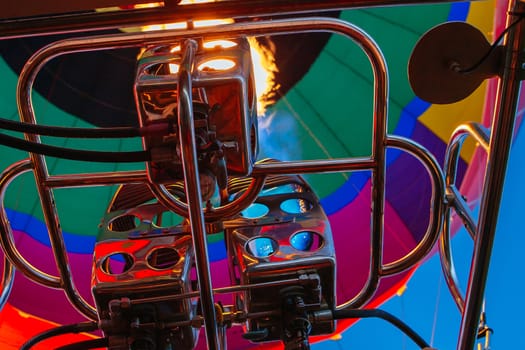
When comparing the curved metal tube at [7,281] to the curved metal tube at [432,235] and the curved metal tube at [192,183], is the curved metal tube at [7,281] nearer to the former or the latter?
the curved metal tube at [192,183]

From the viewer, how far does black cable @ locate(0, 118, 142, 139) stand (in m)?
0.72

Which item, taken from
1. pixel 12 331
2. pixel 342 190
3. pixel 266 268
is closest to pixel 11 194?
pixel 12 331

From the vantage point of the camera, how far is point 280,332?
955 mm

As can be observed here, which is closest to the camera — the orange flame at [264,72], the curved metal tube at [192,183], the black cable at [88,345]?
the curved metal tube at [192,183]

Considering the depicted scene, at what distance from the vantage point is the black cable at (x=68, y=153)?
709 mm

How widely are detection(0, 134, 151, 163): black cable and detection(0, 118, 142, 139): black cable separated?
0.06 feet

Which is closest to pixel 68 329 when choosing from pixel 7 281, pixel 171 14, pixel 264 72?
pixel 7 281

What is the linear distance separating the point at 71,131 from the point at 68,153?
0.09 feet

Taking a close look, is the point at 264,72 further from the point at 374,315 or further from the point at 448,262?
the point at 374,315

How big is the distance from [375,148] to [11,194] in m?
3.15

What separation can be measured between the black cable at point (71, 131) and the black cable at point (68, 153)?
17 millimetres

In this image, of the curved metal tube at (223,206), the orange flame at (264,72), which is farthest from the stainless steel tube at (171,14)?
the orange flame at (264,72)

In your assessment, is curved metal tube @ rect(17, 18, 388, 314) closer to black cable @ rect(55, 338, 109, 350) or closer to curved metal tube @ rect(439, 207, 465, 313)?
curved metal tube @ rect(439, 207, 465, 313)

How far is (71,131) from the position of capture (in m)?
0.72
